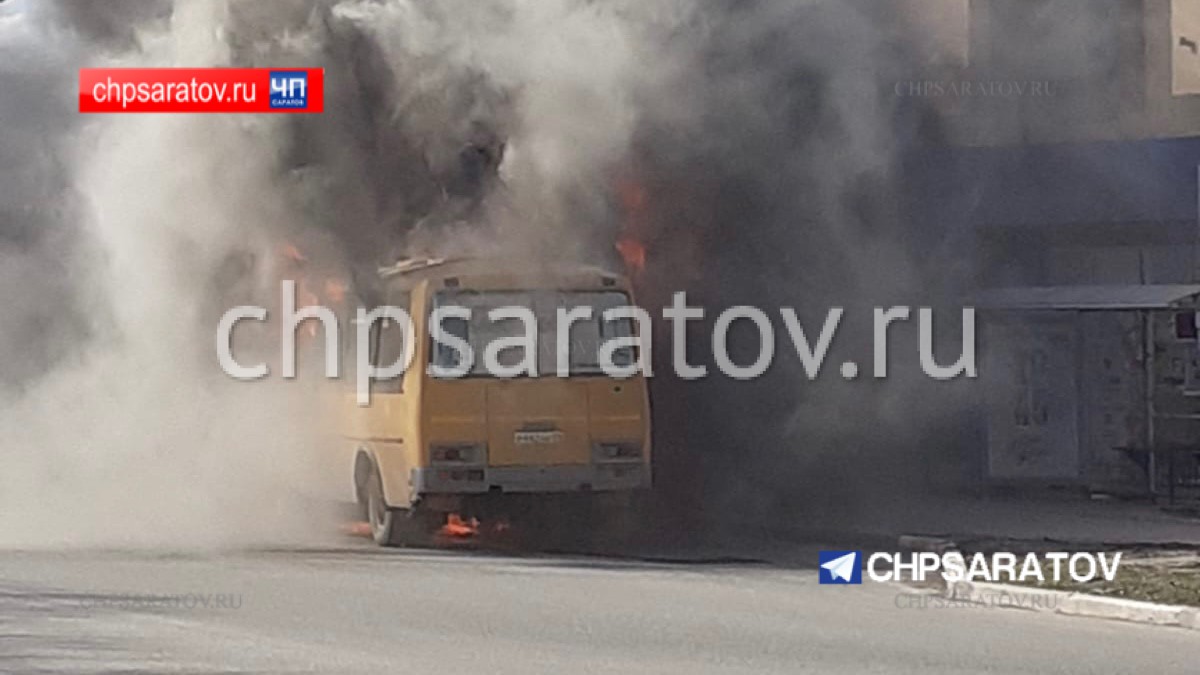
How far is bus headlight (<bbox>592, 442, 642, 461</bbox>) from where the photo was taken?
1697cm

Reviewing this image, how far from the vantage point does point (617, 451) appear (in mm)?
17031

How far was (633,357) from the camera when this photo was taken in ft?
56.6

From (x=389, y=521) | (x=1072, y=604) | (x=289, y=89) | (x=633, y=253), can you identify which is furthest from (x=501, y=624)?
(x=289, y=89)

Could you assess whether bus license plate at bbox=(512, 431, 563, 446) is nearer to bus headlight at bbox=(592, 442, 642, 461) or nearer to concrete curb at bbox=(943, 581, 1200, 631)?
bus headlight at bbox=(592, 442, 642, 461)

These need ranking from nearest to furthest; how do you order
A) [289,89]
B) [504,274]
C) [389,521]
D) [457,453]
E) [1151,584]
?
[1151,584]
[457,453]
[504,274]
[389,521]
[289,89]

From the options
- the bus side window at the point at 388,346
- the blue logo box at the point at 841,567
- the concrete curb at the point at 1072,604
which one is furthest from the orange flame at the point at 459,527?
the concrete curb at the point at 1072,604

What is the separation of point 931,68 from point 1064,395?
371 centimetres

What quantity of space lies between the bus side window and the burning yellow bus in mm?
20

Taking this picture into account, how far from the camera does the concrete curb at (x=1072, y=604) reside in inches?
508

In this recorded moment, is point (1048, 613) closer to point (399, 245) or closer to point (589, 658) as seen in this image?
point (589, 658)

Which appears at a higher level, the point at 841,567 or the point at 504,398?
the point at 504,398

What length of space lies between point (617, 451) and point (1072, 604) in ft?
15.1

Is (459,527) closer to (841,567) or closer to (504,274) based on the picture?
(504,274)

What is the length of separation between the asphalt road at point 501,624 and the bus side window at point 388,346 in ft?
5.72
